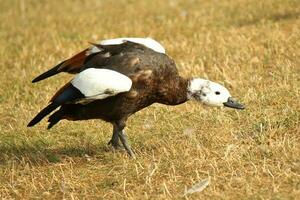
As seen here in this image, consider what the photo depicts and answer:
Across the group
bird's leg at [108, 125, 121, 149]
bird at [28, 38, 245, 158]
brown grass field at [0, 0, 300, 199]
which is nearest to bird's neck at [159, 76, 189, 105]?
bird at [28, 38, 245, 158]

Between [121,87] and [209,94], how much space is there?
0.98 meters

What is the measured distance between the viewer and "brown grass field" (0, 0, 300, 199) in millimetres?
5309

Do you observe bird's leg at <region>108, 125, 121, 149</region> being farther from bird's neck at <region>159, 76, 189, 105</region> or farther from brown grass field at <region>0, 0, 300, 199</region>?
bird's neck at <region>159, 76, 189, 105</region>

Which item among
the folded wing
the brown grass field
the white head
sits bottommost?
the brown grass field

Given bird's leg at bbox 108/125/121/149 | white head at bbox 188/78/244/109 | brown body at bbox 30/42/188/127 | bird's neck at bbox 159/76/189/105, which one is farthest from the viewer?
bird's leg at bbox 108/125/121/149

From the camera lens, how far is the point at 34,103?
846 centimetres

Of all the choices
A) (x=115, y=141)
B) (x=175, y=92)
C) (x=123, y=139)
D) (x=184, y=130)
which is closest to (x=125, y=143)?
(x=123, y=139)

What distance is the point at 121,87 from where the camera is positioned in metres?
5.46

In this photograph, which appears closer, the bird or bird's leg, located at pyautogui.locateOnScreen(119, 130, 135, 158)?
the bird

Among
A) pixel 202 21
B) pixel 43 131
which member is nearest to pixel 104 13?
pixel 202 21

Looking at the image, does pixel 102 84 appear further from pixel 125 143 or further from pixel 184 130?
pixel 184 130

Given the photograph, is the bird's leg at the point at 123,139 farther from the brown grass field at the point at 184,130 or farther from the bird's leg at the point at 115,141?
the bird's leg at the point at 115,141

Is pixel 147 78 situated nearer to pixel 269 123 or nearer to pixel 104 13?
pixel 269 123

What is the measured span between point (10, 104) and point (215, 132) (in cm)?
332
